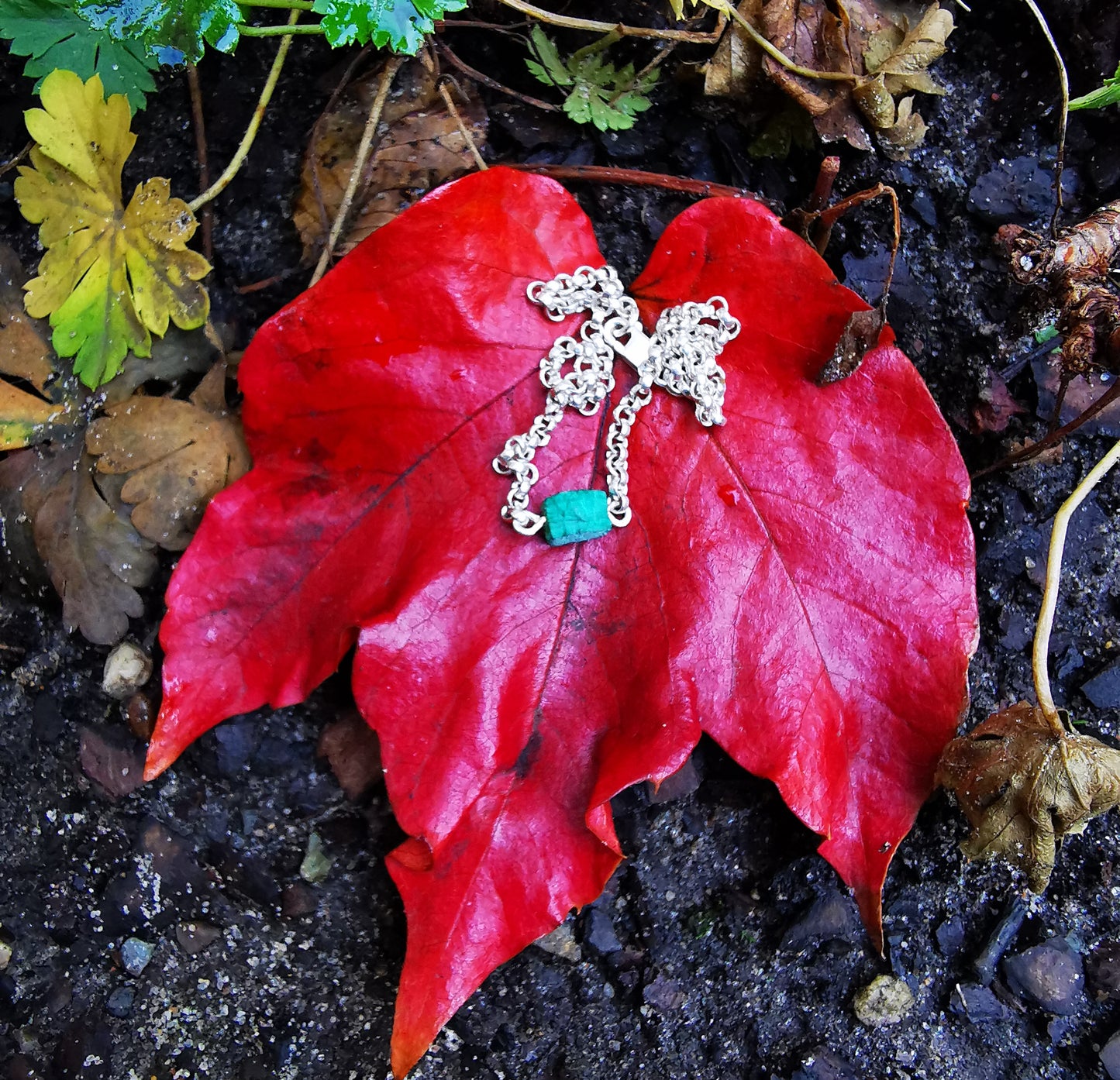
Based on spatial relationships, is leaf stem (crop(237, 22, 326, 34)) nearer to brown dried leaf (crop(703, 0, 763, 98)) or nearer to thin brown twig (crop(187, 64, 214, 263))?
thin brown twig (crop(187, 64, 214, 263))

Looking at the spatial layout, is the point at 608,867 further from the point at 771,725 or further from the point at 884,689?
the point at 884,689

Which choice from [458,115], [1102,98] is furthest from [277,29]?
[1102,98]

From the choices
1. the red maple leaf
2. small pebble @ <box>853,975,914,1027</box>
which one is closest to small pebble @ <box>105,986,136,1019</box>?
the red maple leaf

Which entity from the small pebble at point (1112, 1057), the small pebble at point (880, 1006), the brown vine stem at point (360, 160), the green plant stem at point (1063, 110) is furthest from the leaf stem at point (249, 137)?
the small pebble at point (1112, 1057)

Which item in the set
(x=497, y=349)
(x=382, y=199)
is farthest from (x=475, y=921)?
(x=382, y=199)

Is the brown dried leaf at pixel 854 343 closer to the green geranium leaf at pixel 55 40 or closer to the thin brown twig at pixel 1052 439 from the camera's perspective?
the thin brown twig at pixel 1052 439
